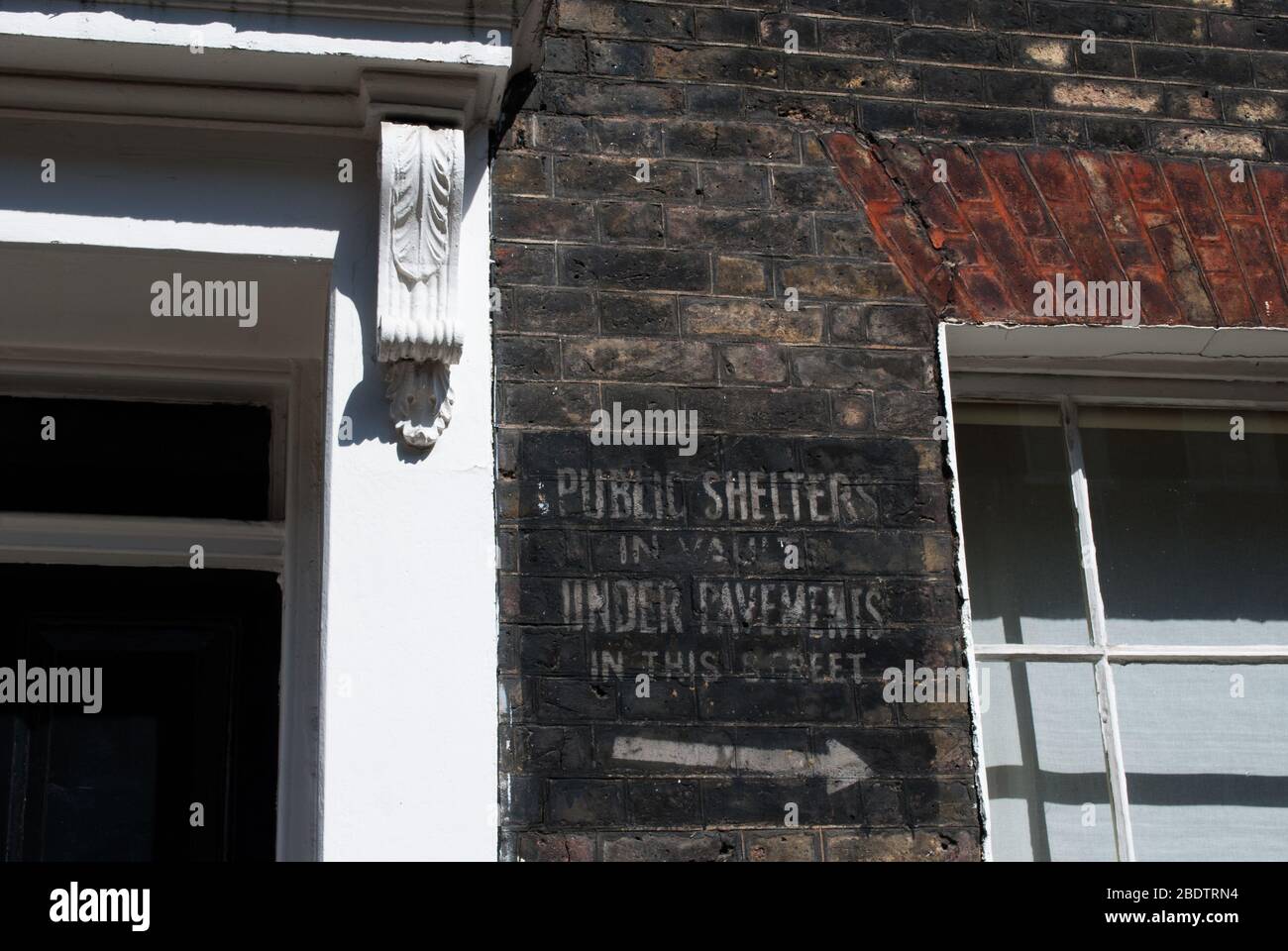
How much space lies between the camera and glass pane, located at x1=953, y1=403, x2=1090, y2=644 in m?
4.20

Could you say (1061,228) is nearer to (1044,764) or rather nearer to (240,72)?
(1044,764)

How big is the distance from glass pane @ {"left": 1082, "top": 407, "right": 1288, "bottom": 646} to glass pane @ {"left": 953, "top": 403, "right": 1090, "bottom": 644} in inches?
3.4

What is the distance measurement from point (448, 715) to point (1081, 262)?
72.7 inches

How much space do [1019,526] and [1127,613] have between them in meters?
0.33

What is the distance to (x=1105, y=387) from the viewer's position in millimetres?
4406

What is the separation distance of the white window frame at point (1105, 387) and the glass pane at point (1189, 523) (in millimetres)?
36

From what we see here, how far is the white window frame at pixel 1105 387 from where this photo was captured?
411 centimetres
